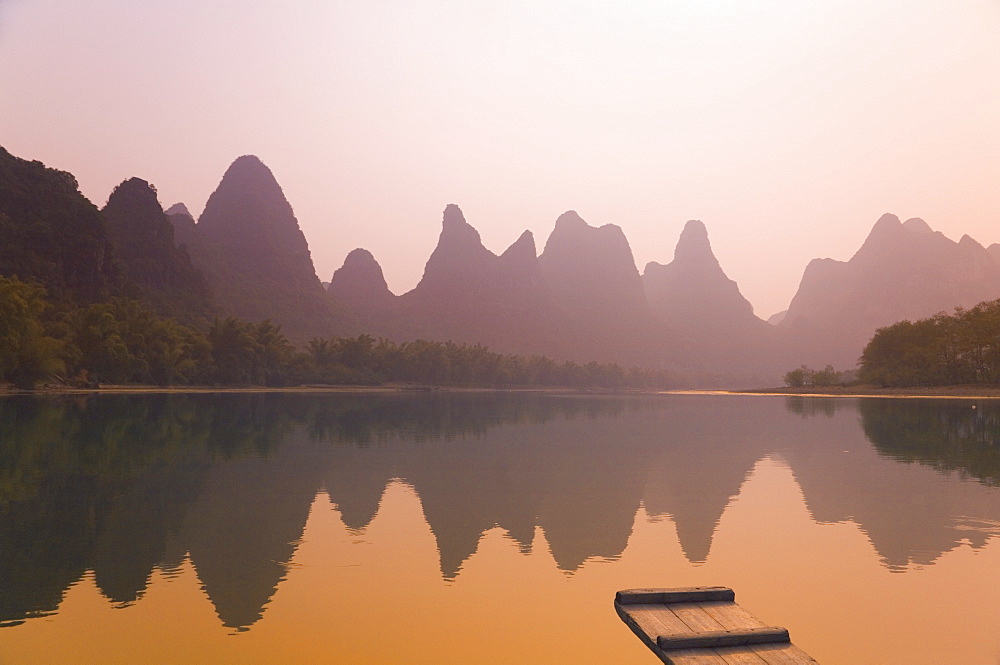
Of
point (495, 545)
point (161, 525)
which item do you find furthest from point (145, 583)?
point (495, 545)

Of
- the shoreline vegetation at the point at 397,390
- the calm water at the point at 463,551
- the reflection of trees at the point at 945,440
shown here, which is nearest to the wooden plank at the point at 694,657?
the calm water at the point at 463,551

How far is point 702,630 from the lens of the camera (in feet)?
21.1

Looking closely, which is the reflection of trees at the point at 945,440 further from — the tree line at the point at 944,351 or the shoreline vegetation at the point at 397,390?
the tree line at the point at 944,351

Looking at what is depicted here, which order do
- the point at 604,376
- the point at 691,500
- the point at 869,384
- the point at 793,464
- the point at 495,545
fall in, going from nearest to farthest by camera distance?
the point at 495,545 → the point at 691,500 → the point at 793,464 → the point at 869,384 → the point at 604,376

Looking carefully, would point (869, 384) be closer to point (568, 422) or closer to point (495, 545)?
point (568, 422)

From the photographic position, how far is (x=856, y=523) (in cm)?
1377

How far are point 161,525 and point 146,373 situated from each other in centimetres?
7459

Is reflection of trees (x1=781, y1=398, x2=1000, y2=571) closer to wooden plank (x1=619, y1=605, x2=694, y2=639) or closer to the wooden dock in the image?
the wooden dock

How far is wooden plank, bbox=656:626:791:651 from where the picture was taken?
20.3 ft

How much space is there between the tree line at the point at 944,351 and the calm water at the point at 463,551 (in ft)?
242

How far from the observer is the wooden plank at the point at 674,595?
23.4 feet

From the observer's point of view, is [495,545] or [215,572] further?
[495,545]

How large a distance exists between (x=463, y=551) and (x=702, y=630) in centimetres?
560

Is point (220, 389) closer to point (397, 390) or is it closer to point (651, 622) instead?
point (397, 390)
